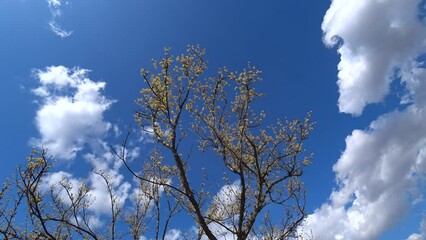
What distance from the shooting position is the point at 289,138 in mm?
17953

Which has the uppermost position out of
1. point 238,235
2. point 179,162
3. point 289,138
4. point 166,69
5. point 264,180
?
point 166,69

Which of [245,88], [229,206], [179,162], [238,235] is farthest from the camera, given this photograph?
[229,206]

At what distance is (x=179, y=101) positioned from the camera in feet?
57.4

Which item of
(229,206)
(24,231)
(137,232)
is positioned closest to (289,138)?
(229,206)

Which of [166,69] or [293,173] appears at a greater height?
[166,69]

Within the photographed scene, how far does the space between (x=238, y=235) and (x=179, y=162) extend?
4.04 m

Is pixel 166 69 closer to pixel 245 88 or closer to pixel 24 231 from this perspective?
pixel 245 88

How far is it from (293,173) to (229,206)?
4744 mm

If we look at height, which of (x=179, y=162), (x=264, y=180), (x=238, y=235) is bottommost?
(x=238, y=235)

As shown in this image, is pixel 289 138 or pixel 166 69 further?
pixel 289 138

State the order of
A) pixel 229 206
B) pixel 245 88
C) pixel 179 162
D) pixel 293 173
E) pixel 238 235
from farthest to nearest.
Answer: pixel 229 206 → pixel 245 88 → pixel 293 173 → pixel 179 162 → pixel 238 235

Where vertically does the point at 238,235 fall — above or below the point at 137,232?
below

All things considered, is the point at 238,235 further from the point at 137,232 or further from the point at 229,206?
the point at 137,232

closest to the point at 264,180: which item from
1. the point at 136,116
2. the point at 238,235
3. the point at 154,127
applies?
the point at 238,235
